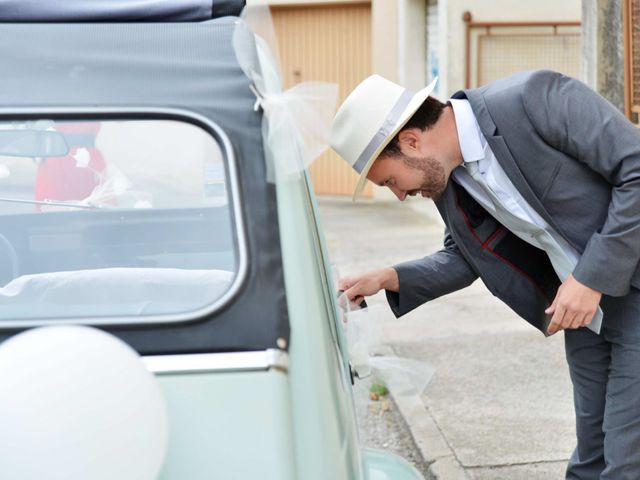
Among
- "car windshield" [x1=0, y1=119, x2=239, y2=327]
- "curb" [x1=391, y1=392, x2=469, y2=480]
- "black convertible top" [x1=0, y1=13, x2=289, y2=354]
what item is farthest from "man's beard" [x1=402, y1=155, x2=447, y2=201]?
"curb" [x1=391, y1=392, x2=469, y2=480]

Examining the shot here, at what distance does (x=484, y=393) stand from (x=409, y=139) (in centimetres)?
275

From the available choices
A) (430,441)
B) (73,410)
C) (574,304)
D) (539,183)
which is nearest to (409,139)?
(539,183)

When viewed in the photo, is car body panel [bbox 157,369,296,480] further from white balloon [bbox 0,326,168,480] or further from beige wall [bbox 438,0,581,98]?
beige wall [bbox 438,0,581,98]

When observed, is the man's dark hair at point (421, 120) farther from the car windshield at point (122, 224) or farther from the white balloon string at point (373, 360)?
the car windshield at point (122, 224)

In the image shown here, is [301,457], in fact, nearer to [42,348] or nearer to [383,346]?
[42,348]

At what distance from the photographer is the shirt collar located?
2.90m

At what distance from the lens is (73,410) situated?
159cm

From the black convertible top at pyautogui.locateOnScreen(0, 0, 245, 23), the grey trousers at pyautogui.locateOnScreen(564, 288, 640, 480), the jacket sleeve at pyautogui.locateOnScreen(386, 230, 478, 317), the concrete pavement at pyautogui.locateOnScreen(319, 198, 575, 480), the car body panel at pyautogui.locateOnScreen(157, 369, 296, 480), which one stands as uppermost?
the black convertible top at pyautogui.locateOnScreen(0, 0, 245, 23)

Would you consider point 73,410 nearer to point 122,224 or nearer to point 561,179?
point 122,224

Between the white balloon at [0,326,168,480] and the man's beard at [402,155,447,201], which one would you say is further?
the man's beard at [402,155,447,201]

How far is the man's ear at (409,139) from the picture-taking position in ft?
9.50

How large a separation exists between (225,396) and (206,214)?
55 cm

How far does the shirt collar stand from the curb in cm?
140

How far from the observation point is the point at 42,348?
162 cm
